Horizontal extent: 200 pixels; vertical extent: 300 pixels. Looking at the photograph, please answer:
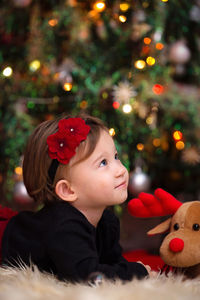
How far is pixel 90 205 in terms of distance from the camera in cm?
99

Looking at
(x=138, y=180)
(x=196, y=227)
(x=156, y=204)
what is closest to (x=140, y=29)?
(x=138, y=180)

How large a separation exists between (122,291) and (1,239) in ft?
1.49

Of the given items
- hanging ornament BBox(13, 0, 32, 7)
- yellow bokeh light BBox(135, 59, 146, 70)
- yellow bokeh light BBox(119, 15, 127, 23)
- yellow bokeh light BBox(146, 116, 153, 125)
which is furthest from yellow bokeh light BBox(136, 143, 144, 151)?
hanging ornament BBox(13, 0, 32, 7)

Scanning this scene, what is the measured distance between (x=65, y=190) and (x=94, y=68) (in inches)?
35.6

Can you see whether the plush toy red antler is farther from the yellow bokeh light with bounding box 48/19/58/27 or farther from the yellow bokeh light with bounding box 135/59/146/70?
the yellow bokeh light with bounding box 48/19/58/27

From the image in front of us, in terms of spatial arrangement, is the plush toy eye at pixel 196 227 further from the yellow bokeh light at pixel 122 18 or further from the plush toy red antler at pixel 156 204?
the yellow bokeh light at pixel 122 18

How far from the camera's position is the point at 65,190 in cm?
98

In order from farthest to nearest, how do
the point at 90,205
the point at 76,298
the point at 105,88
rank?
the point at 105,88, the point at 90,205, the point at 76,298

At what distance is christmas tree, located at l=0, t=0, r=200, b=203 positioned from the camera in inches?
67.9

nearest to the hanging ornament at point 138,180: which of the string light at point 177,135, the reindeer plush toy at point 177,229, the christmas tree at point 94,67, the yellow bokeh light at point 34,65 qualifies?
the christmas tree at point 94,67

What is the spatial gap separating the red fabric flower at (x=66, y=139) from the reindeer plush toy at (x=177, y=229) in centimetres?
24

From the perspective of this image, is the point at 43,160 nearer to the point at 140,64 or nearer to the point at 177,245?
the point at 177,245

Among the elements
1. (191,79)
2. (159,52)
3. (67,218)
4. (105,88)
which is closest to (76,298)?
(67,218)

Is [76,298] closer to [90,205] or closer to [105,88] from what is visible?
[90,205]
